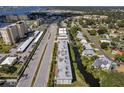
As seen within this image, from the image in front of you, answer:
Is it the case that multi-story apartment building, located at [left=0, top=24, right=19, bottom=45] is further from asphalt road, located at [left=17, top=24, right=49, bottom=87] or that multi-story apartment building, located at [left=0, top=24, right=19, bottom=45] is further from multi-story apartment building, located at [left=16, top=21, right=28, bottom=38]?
asphalt road, located at [left=17, top=24, right=49, bottom=87]

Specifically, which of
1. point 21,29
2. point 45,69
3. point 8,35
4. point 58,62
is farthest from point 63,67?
point 21,29

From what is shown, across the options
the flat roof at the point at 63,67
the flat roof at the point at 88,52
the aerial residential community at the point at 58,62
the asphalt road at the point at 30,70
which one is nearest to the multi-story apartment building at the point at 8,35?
the aerial residential community at the point at 58,62

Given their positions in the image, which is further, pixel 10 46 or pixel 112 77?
pixel 10 46

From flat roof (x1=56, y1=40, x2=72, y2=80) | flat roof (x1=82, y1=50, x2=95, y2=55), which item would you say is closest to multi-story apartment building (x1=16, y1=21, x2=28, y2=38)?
flat roof (x1=56, y1=40, x2=72, y2=80)

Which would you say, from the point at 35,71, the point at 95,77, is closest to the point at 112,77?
the point at 95,77

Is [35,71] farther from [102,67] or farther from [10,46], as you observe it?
[10,46]

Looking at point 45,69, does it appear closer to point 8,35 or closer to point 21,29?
point 8,35

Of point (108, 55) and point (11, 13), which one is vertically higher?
point (11, 13)

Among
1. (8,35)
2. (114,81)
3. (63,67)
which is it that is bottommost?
(63,67)

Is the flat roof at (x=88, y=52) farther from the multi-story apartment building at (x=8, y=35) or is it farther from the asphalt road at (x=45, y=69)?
the multi-story apartment building at (x=8, y=35)

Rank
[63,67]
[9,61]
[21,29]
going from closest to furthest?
[63,67] → [9,61] → [21,29]

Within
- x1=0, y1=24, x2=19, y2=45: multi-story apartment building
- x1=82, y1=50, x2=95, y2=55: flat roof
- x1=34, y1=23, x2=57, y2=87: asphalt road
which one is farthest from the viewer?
x1=0, y1=24, x2=19, y2=45: multi-story apartment building
